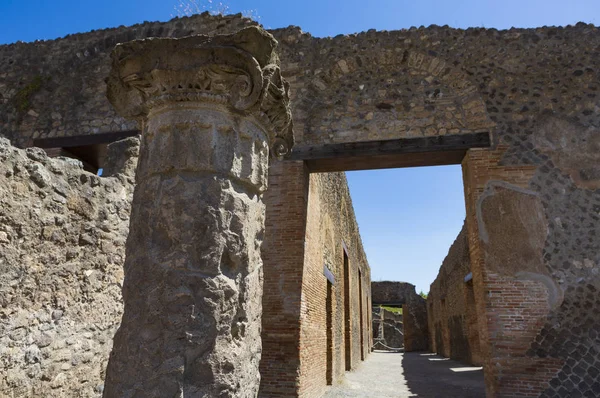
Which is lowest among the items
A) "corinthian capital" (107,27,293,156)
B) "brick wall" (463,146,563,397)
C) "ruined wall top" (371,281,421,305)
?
"brick wall" (463,146,563,397)

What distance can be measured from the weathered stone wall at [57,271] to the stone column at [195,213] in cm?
138

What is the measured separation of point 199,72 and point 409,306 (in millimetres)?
27886

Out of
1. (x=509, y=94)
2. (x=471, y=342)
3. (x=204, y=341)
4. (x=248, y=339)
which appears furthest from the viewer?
(x=471, y=342)

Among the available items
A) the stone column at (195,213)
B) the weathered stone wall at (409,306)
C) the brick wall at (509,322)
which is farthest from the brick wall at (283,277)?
the weathered stone wall at (409,306)

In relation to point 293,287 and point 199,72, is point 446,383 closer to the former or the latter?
point 293,287

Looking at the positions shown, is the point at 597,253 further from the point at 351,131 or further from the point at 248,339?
the point at 248,339

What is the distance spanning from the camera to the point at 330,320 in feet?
31.5

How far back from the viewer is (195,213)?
209cm

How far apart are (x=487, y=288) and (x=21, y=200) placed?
5.48 m

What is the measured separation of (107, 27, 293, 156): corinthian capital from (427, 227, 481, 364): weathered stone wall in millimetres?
12043

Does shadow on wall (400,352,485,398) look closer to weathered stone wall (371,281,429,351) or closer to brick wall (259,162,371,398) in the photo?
brick wall (259,162,371,398)

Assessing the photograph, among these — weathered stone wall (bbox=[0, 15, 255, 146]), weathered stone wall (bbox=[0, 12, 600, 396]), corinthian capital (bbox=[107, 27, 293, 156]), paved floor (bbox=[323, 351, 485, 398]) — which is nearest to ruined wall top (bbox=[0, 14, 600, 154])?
weathered stone wall (bbox=[0, 12, 600, 396])

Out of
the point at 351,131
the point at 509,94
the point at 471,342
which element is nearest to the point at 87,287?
the point at 351,131

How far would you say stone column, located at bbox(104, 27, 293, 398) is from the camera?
1960 millimetres
